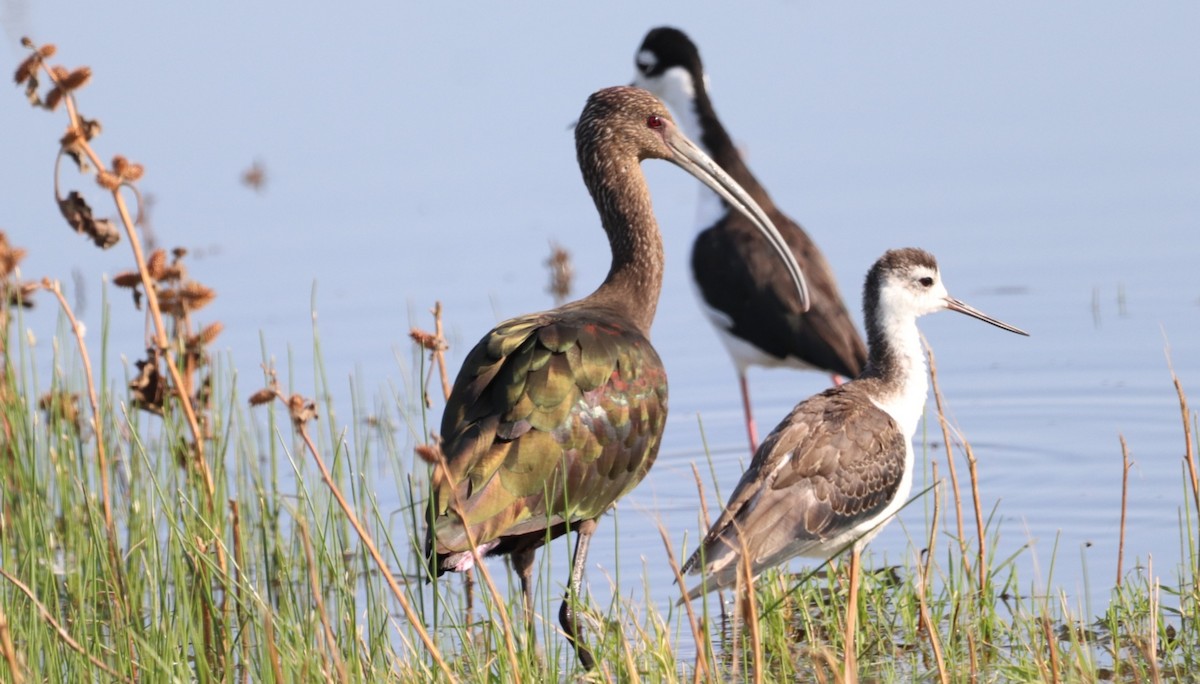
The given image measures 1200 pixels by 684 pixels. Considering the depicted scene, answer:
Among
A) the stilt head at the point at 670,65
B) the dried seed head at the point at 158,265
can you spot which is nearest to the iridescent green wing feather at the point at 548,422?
the dried seed head at the point at 158,265

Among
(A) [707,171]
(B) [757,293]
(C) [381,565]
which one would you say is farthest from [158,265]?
(B) [757,293]

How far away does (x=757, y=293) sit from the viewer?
8.02 meters

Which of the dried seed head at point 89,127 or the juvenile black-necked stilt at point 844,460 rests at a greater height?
the dried seed head at point 89,127

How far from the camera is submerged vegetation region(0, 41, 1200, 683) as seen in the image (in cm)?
374

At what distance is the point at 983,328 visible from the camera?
9.30 metres

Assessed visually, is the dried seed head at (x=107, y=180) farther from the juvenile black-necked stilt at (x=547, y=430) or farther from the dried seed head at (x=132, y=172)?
the juvenile black-necked stilt at (x=547, y=430)

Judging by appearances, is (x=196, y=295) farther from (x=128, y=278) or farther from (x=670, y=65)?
(x=670, y=65)

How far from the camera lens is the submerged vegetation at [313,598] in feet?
12.3

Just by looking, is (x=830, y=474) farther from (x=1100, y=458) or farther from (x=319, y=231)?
(x=319, y=231)

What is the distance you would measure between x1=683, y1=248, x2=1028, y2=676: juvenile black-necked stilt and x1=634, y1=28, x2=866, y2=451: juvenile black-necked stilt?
2081 millimetres

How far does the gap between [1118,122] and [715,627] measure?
6.60 meters

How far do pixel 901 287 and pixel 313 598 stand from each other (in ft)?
6.90

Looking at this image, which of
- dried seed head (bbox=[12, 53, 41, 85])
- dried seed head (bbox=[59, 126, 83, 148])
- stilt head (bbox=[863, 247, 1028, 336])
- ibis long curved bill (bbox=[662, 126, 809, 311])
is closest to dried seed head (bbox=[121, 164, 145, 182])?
dried seed head (bbox=[59, 126, 83, 148])

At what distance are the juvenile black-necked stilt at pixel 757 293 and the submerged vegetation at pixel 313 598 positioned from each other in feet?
5.50
